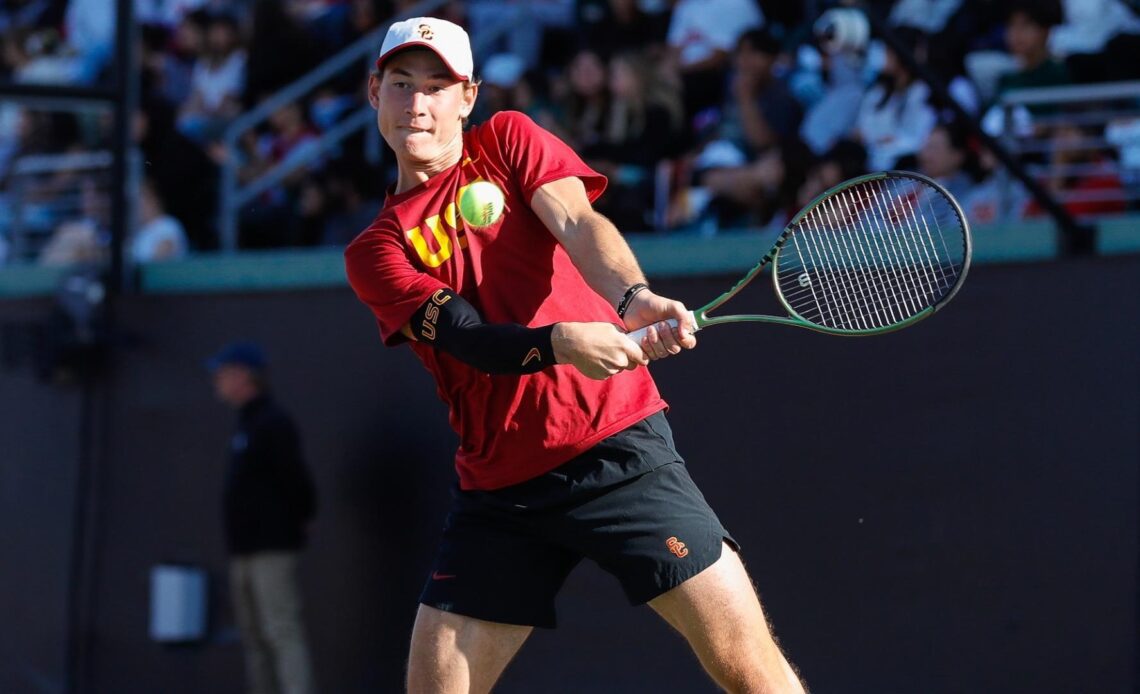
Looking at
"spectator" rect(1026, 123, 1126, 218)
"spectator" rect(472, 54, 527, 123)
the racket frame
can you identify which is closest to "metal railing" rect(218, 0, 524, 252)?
"spectator" rect(472, 54, 527, 123)

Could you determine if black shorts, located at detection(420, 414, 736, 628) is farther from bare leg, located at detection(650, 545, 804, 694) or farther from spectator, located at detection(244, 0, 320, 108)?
spectator, located at detection(244, 0, 320, 108)

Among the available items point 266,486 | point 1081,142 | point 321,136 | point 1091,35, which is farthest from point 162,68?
point 1081,142

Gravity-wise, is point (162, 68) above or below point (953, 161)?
above

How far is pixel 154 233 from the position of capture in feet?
31.0

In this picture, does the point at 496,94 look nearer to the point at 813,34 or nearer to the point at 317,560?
the point at 813,34

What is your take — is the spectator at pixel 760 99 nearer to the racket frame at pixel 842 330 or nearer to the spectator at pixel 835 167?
the spectator at pixel 835 167

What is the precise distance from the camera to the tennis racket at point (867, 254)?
4.21 metres

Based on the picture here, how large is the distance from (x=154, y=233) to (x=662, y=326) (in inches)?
249

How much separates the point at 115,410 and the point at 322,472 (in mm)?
1370

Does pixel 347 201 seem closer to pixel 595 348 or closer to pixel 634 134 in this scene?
pixel 634 134

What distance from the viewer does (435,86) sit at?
Result: 4.05m

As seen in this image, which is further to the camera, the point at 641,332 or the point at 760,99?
the point at 760,99

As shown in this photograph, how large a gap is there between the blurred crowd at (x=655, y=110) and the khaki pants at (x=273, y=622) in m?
1.79

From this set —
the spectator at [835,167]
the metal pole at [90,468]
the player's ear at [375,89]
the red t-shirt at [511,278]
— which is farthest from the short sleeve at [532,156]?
the metal pole at [90,468]
